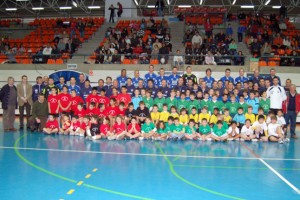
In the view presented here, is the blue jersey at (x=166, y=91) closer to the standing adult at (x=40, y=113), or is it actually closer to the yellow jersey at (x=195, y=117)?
the yellow jersey at (x=195, y=117)

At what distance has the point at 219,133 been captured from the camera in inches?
437

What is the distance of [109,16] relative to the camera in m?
26.5

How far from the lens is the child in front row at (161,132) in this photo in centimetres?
1097

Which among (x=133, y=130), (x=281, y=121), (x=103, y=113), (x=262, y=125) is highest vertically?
(x=103, y=113)

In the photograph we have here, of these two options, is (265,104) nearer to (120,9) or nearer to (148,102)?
(148,102)

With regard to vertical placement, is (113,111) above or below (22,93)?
below

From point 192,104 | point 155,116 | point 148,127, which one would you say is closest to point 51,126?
point 148,127

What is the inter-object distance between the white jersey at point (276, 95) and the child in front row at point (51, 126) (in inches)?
303

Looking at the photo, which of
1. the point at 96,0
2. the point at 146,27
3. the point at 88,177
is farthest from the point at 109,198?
the point at 96,0

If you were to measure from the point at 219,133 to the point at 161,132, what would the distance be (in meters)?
1.92

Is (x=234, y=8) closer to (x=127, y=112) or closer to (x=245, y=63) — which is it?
(x=245, y=63)

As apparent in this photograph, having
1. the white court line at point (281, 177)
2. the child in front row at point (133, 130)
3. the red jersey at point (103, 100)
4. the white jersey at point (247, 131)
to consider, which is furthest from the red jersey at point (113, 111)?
the white court line at point (281, 177)

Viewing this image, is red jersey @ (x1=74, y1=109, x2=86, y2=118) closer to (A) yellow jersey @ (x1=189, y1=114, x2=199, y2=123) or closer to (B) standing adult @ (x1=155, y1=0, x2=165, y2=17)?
(A) yellow jersey @ (x1=189, y1=114, x2=199, y2=123)

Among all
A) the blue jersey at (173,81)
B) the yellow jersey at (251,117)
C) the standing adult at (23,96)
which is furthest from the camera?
the blue jersey at (173,81)
